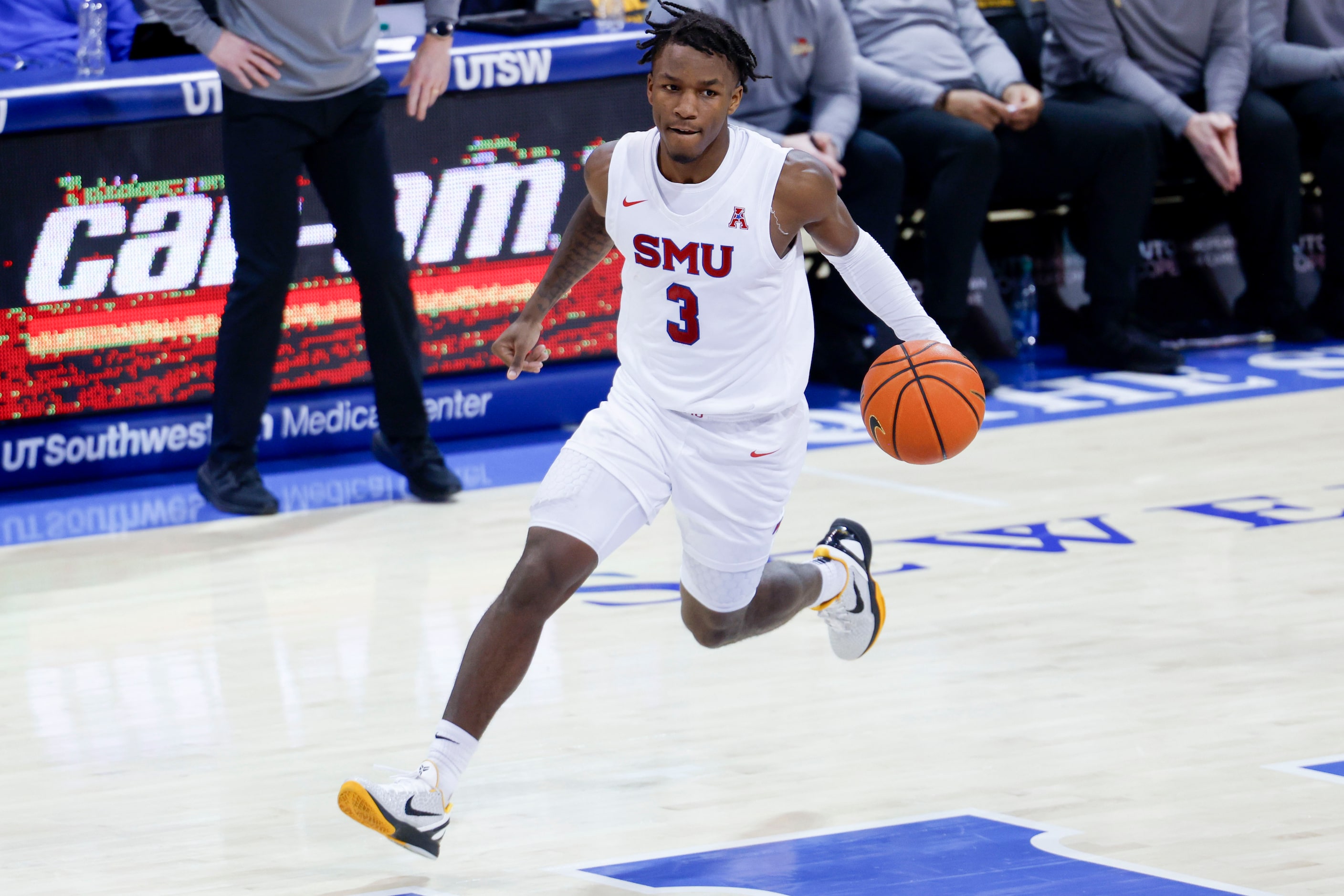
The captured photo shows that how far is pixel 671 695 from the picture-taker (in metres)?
4.28

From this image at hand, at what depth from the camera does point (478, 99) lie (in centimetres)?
718

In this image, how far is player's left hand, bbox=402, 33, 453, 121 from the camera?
20.9 feet

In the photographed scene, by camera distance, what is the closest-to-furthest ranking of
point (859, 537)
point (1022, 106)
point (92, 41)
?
point (859, 537), point (92, 41), point (1022, 106)

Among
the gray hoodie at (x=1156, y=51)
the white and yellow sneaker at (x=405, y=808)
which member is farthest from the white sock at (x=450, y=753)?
the gray hoodie at (x=1156, y=51)

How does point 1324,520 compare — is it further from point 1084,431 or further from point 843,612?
point 843,612

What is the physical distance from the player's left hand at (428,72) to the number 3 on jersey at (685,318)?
3012mm

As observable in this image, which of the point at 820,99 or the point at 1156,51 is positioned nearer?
the point at 820,99

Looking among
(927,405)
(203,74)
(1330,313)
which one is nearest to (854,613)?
(927,405)

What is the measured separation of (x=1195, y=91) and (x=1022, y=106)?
1.11 m

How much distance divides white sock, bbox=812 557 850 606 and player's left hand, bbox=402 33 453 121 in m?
2.79

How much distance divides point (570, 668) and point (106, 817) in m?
1.28

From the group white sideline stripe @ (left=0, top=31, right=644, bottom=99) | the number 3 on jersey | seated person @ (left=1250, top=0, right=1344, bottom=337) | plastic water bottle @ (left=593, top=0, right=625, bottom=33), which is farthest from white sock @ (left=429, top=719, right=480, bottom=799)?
seated person @ (left=1250, top=0, right=1344, bottom=337)

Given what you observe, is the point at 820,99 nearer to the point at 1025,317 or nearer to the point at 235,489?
the point at 1025,317

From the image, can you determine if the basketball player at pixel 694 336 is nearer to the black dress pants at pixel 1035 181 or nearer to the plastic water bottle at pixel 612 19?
the plastic water bottle at pixel 612 19
